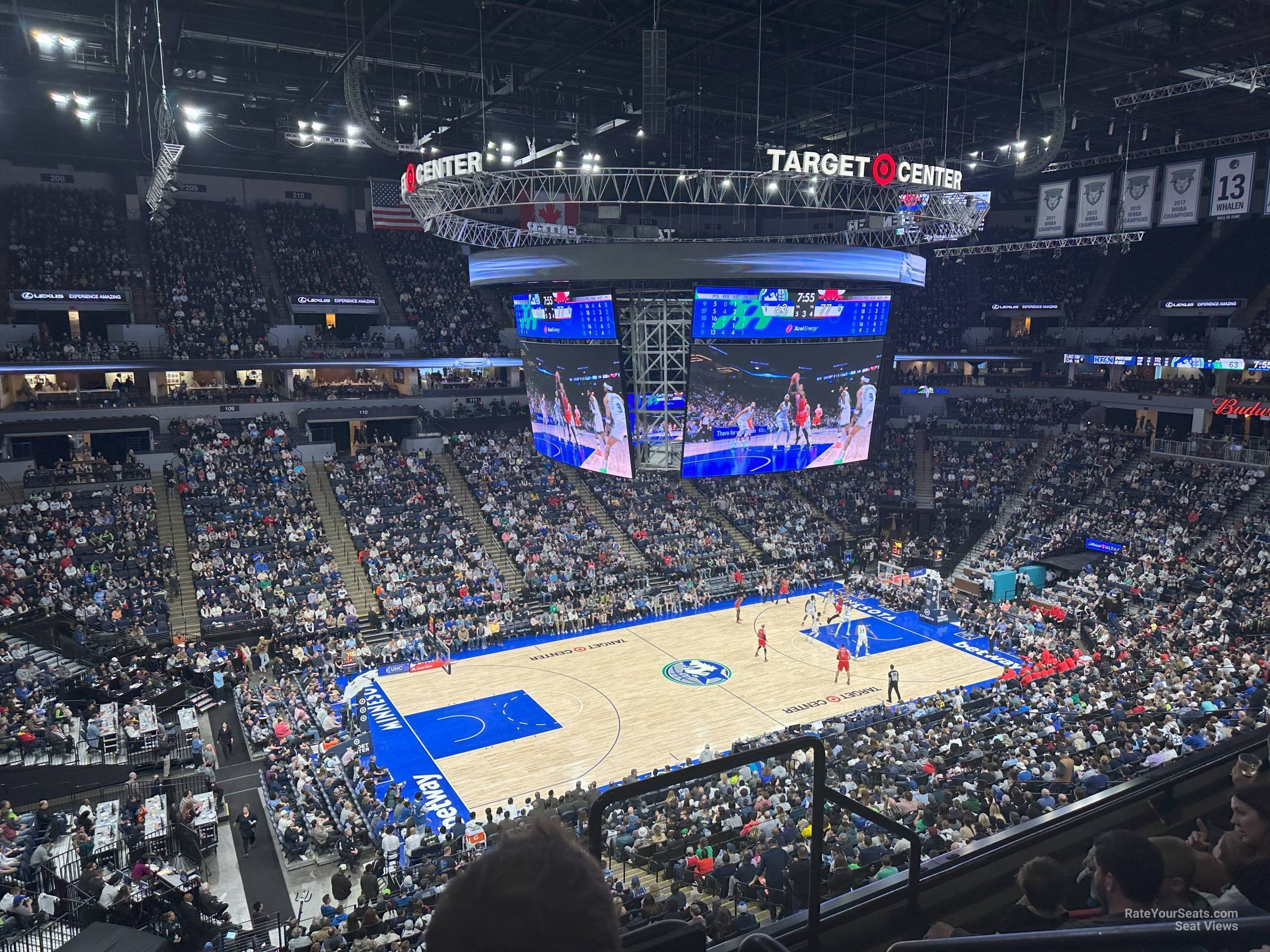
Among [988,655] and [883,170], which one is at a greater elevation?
[883,170]

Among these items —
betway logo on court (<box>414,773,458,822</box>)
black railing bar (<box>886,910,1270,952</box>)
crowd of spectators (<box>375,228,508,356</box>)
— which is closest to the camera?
black railing bar (<box>886,910,1270,952</box>)

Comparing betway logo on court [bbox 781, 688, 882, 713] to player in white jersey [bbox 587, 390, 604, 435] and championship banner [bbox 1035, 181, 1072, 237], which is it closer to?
player in white jersey [bbox 587, 390, 604, 435]

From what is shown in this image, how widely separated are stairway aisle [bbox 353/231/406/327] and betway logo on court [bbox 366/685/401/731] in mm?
23172

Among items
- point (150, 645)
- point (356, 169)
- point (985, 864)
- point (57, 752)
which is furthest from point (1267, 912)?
point (356, 169)

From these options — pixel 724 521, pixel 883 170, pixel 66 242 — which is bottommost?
pixel 724 521

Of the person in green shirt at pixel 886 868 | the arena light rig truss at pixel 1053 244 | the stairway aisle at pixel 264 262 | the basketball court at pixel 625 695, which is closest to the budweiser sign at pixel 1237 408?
the arena light rig truss at pixel 1053 244

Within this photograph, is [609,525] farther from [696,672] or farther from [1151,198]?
[1151,198]

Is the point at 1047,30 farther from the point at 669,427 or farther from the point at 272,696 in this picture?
the point at 272,696

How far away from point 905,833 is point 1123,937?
6.10 ft

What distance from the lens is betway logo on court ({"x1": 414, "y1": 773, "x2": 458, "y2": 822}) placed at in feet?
61.4

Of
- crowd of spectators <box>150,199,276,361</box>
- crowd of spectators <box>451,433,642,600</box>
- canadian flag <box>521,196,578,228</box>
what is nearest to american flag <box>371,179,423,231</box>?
crowd of spectators <box>150,199,276,361</box>

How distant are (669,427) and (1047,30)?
48.9 ft

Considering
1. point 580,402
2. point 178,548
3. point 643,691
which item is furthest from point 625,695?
point 178,548

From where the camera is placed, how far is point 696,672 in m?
26.8
